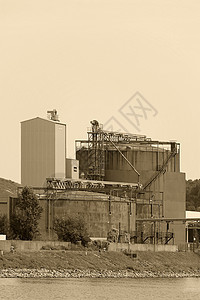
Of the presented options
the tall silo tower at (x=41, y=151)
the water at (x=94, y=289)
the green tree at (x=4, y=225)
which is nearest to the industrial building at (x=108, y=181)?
the tall silo tower at (x=41, y=151)

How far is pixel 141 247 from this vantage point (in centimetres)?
11825

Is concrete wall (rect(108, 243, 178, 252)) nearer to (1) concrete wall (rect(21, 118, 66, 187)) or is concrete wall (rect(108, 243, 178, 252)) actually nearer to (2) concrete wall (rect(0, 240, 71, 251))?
(2) concrete wall (rect(0, 240, 71, 251))

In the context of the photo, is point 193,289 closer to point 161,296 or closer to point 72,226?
point 161,296

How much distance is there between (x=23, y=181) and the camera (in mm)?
123125

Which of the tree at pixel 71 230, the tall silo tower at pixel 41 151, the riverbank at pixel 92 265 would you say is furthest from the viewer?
the tall silo tower at pixel 41 151

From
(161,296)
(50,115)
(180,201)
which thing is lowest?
(161,296)

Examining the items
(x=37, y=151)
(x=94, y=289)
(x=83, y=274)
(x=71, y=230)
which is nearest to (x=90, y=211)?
(x=71, y=230)

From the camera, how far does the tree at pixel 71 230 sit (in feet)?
365

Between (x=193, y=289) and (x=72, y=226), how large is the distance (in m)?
22.9

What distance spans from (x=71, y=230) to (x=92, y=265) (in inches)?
331

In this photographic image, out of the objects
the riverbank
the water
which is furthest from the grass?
the water

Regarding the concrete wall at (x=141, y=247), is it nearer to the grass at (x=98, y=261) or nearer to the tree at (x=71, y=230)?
the grass at (x=98, y=261)

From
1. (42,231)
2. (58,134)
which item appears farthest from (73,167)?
(42,231)

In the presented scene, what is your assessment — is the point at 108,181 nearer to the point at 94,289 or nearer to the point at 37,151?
the point at 37,151
